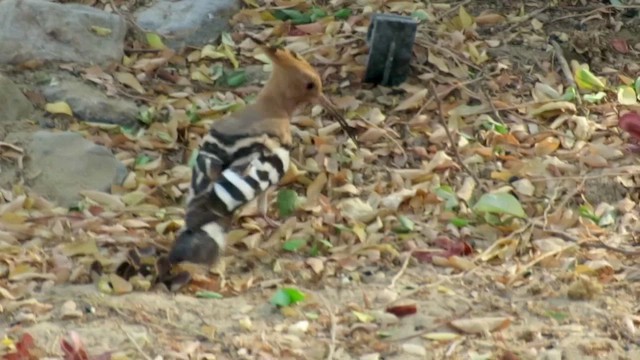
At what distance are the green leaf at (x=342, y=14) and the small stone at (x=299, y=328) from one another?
2702mm

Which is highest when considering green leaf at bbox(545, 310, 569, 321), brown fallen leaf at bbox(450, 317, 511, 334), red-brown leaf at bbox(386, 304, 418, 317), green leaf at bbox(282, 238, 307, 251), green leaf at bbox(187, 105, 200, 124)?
brown fallen leaf at bbox(450, 317, 511, 334)

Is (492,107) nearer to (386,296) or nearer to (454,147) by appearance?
(454,147)

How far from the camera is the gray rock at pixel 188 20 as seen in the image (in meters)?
7.27

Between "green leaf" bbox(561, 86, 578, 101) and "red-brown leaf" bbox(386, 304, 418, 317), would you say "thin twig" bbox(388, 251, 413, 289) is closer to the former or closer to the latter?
"red-brown leaf" bbox(386, 304, 418, 317)

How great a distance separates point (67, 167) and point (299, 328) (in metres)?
1.75

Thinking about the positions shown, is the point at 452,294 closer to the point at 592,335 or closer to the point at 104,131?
the point at 592,335

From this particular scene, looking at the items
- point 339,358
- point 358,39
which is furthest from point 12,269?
point 358,39

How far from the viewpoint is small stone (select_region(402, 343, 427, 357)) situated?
15.4 ft

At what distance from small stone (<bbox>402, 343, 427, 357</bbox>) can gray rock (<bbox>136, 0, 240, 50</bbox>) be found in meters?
2.93

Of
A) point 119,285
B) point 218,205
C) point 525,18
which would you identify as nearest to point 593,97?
point 525,18

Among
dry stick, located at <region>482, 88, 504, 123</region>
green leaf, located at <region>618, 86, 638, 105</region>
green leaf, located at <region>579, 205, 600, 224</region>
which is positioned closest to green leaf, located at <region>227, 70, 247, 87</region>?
dry stick, located at <region>482, 88, 504, 123</region>

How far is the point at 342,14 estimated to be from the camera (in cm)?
729

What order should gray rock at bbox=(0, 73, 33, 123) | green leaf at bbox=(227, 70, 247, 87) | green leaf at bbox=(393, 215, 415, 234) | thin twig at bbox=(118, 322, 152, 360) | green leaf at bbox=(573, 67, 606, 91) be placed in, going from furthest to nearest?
green leaf at bbox=(227, 70, 247, 87) → green leaf at bbox=(573, 67, 606, 91) → gray rock at bbox=(0, 73, 33, 123) → green leaf at bbox=(393, 215, 415, 234) → thin twig at bbox=(118, 322, 152, 360)

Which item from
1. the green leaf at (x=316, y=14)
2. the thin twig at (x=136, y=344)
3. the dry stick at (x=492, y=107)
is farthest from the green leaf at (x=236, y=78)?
the thin twig at (x=136, y=344)
